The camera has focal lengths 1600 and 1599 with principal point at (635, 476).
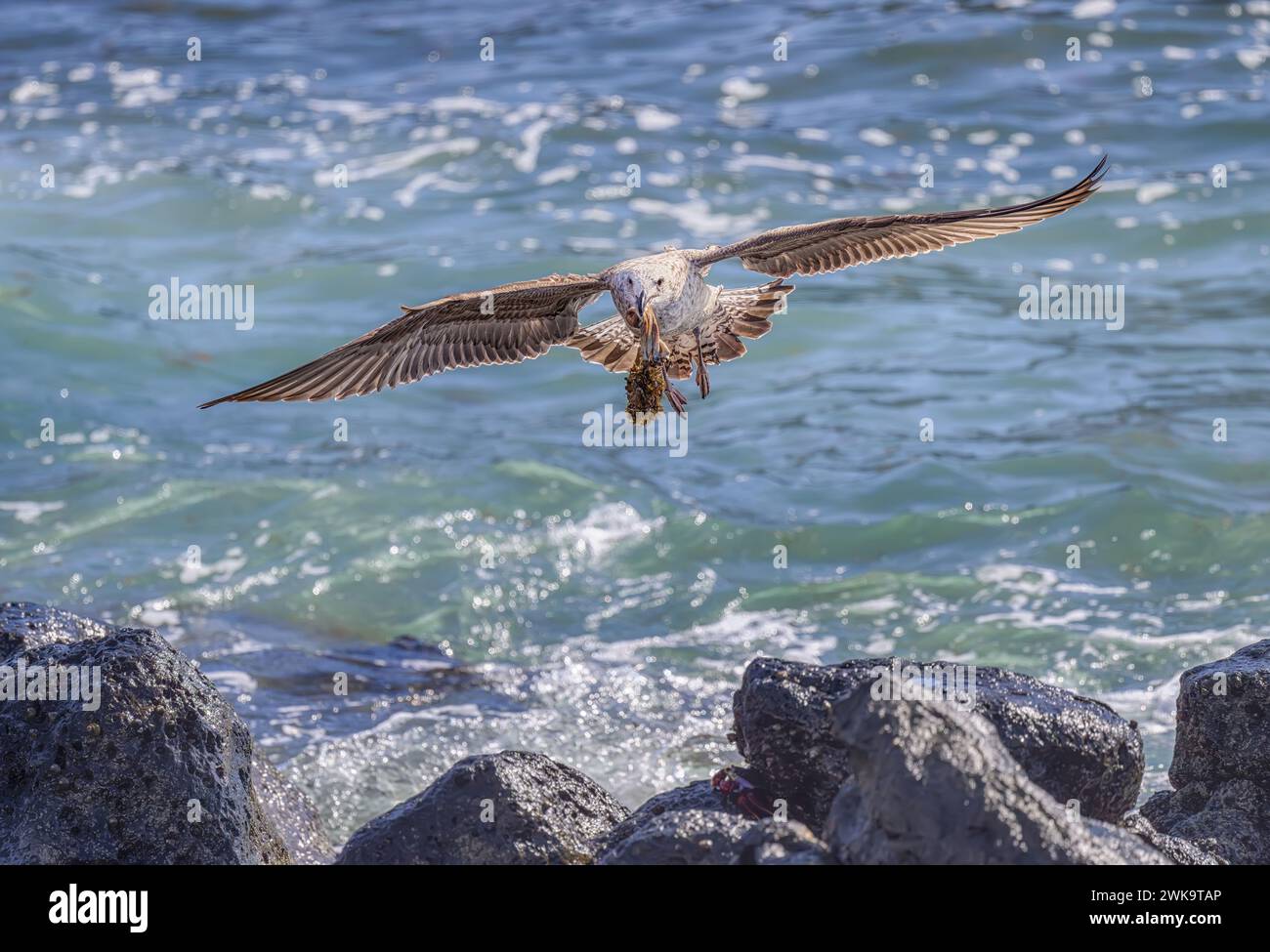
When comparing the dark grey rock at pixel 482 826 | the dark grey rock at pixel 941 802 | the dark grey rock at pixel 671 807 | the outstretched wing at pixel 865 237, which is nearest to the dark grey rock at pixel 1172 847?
the dark grey rock at pixel 941 802

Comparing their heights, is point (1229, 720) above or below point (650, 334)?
below

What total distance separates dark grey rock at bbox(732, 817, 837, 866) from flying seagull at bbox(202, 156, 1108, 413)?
2.37 meters

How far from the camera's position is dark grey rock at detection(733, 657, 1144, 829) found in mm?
5227

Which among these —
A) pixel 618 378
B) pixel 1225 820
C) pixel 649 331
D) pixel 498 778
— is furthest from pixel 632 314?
pixel 618 378

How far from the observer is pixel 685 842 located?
464cm

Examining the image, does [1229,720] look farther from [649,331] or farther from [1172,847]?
[649,331]

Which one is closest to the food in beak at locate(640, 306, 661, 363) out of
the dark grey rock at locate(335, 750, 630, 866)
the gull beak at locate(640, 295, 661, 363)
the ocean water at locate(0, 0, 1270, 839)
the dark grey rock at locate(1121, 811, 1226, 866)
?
the gull beak at locate(640, 295, 661, 363)

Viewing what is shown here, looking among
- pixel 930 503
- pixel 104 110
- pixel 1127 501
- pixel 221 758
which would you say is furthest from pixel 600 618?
pixel 104 110

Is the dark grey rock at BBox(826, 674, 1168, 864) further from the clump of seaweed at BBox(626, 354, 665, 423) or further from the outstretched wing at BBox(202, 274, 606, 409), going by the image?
the outstretched wing at BBox(202, 274, 606, 409)

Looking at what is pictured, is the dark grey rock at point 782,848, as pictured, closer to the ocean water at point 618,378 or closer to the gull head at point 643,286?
the gull head at point 643,286

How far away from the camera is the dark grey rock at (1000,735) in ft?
17.1

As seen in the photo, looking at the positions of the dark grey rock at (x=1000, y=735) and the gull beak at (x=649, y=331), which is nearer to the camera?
the dark grey rock at (x=1000, y=735)

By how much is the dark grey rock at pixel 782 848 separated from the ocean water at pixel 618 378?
3.58m

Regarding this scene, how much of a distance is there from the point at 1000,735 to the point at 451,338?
322cm
